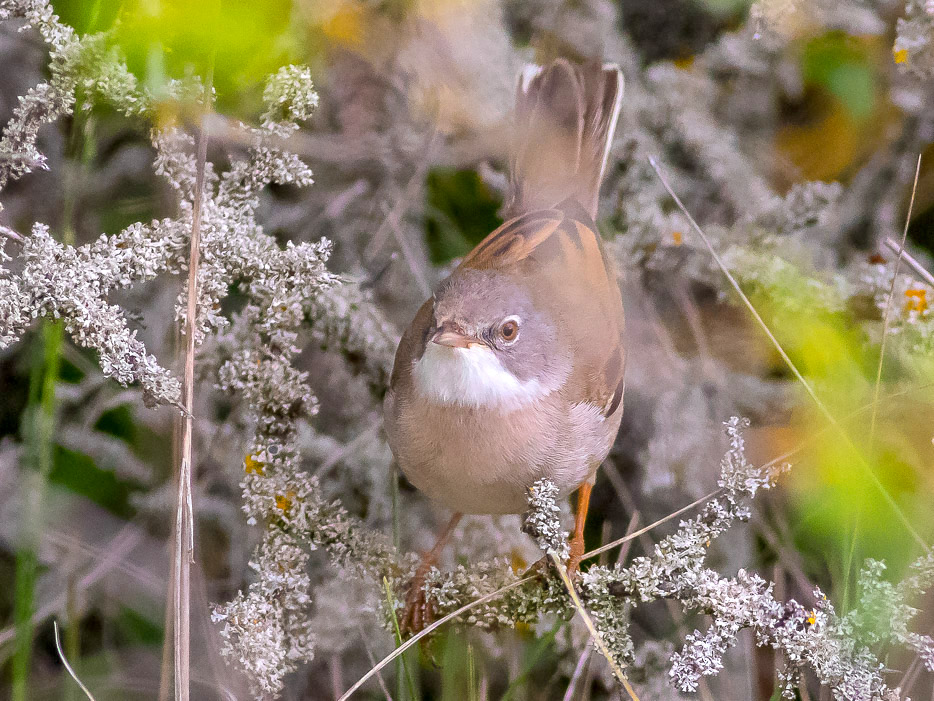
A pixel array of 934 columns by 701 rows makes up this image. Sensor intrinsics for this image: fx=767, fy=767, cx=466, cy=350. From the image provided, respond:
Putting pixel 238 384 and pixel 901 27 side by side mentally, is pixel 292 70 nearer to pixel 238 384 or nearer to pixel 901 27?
pixel 238 384

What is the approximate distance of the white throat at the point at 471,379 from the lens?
219cm

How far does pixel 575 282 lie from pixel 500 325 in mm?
563

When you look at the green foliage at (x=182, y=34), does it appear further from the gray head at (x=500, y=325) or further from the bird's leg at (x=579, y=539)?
the bird's leg at (x=579, y=539)

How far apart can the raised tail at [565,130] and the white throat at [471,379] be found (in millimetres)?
1006

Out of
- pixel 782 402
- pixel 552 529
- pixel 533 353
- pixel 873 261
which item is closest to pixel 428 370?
pixel 533 353

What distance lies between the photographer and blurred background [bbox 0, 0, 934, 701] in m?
2.73

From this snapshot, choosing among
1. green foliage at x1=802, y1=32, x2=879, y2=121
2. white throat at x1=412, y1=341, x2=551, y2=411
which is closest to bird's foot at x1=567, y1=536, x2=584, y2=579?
white throat at x1=412, y1=341, x2=551, y2=411

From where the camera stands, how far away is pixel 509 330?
2254 mm

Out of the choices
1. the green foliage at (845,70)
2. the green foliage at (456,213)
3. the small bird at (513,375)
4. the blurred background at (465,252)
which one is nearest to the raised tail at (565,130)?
the small bird at (513,375)

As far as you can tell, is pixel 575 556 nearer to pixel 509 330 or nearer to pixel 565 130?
pixel 509 330

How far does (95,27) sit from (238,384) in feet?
3.86

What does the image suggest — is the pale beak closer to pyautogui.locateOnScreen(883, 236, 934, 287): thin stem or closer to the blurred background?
the blurred background

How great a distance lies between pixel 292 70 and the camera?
230cm

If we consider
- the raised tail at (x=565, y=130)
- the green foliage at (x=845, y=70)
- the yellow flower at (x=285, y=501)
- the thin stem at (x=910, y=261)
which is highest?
the raised tail at (x=565, y=130)
